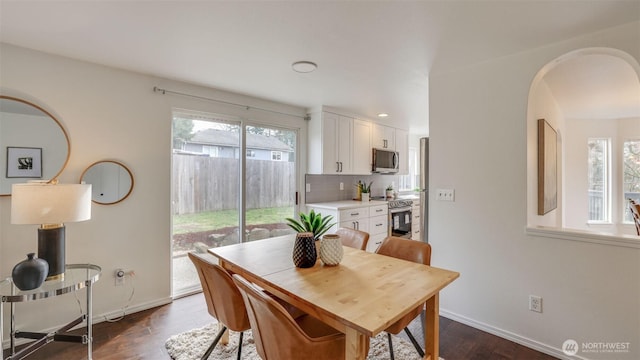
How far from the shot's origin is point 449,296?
8.29 ft

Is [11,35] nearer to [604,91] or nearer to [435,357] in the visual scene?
[435,357]

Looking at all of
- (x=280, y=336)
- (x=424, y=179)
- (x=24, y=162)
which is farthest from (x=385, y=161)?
(x=24, y=162)

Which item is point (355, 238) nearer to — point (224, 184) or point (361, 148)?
point (224, 184)

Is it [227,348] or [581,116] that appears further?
[581,116]

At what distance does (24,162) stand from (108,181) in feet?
1.74

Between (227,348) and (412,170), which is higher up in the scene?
(412,170)

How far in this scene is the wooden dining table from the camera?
1.15m

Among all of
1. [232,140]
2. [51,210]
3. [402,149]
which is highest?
[402,149]

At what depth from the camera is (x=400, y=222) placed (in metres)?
4.89

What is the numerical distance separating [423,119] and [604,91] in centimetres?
221

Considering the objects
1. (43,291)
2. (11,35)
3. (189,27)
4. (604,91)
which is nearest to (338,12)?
(189,27)

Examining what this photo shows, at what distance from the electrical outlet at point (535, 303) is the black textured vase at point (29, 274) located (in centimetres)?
332

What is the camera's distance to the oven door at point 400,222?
4711 mm

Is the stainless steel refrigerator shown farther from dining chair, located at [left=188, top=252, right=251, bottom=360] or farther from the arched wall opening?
dining chair, located at [left=188, top=252, right=251, bottom=360]
